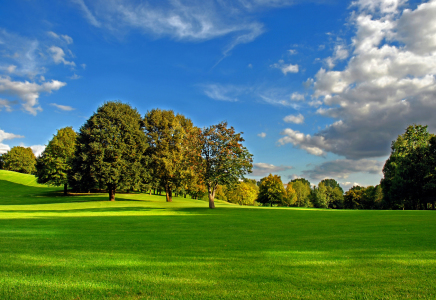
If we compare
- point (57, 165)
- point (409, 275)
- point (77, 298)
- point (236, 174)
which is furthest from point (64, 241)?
point (57, 165)

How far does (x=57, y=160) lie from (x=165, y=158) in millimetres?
30297

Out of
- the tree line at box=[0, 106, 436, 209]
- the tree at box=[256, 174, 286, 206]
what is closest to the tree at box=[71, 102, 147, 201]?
the tree line at box=[0, 106, 436, 209]

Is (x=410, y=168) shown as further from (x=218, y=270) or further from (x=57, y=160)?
(x=57, y=160)

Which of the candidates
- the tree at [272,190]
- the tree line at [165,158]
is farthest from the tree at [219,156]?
the tree at [272,190]

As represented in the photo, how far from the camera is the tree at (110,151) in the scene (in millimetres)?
44188

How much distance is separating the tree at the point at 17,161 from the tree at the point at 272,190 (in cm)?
10963

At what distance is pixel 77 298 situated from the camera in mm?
4980

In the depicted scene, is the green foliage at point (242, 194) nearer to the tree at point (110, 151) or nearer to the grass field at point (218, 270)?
the tree at point (110, 151)

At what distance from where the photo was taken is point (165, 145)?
5228cm

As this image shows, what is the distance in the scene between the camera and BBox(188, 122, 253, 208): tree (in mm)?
37219

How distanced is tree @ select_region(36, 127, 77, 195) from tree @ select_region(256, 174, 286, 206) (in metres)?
56.8

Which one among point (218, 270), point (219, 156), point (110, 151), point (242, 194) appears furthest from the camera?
point (242, 194)

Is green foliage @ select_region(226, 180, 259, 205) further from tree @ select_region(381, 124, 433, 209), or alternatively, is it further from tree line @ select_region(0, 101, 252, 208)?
tree @ select_region(381, 124, 433, 209)

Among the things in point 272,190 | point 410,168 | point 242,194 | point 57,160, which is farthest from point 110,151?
point 242,194
